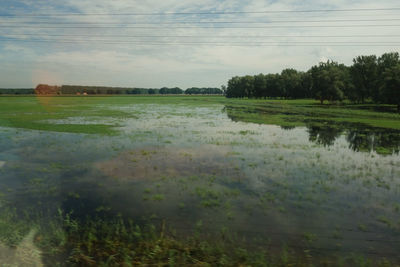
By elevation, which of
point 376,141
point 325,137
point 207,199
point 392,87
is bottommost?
point 207,199

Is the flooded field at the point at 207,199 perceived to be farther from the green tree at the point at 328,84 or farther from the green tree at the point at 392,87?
the green tree at the point at 328,84

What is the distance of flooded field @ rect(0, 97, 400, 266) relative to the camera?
8.55 metres

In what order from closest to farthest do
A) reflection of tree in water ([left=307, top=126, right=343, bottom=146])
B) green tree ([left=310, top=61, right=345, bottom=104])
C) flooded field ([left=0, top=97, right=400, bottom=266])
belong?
flooded field ([left=0, top=97, right=400, bottom=266]) → reflection of tree in water ([left=307, top=126, right=343, bottom=146]) → green tree ([left=310, top=61, right=345, bottom=104])

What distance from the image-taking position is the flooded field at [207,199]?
8.55 meters

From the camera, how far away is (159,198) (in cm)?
1259

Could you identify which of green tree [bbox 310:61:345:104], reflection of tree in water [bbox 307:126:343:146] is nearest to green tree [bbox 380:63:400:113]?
green tree [bbox 310:61:345:104]

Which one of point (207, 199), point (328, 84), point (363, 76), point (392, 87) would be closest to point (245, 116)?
point (392, 87)

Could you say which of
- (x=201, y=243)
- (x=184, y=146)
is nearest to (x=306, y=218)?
(x=201, y=243)

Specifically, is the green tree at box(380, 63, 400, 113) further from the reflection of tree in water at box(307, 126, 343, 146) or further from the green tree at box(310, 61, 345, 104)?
the reflection of tree in water at box(307, 126, 343, 146)

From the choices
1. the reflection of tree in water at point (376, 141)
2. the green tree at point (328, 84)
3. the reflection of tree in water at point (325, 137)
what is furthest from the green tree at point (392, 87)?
the reflection of tree in water at point (325, 137)

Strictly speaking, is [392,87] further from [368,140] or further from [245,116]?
A: [368,140]

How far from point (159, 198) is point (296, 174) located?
30.5 feet

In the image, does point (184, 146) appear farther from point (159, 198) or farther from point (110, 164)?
point (159, 198)

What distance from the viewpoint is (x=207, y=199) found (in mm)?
12578
